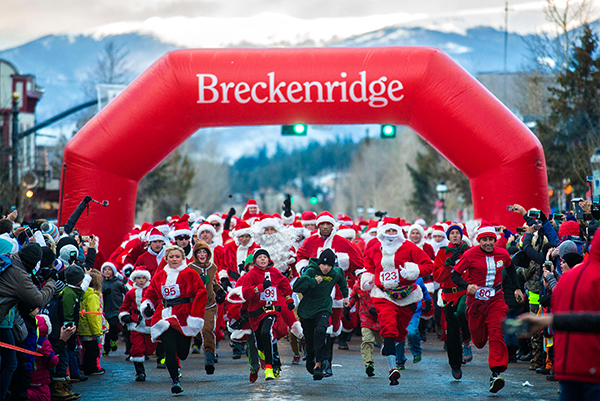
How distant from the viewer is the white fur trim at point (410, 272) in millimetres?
10180

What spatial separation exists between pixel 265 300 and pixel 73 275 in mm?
2185

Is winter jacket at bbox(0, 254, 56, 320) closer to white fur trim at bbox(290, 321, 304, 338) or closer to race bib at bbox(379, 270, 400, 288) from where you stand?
white fur trim at bbox(290, 321, 304, 338)

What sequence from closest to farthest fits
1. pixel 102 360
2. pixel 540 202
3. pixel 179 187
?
pixel 102 360 < pixel 540 202 < pixel 179 187

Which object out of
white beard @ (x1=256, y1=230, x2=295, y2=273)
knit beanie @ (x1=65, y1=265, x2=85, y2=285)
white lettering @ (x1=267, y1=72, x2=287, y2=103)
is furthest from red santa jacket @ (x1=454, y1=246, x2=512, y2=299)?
white lettering @ (x1=267, y1=72, x2=287, y2=103)

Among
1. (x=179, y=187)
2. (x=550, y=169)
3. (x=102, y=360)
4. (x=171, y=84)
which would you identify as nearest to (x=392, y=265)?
(x=102, y=360)

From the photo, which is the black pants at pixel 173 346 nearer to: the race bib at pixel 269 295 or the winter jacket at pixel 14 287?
the race bib at pixel 269 295

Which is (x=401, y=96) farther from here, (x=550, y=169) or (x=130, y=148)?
(x=550, y=169)

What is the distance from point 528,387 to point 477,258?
5.11 ft

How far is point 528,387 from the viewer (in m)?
9.67

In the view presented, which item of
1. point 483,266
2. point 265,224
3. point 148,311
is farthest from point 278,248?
point 483,266

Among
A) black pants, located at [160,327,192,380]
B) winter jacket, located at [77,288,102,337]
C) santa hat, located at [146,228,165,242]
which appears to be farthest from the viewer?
santa hat, located at [146,228,165,242]

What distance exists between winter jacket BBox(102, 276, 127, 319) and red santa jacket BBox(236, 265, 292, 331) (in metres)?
3.48

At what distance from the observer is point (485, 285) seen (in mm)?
9461

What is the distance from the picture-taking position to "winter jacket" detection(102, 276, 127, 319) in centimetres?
1298
